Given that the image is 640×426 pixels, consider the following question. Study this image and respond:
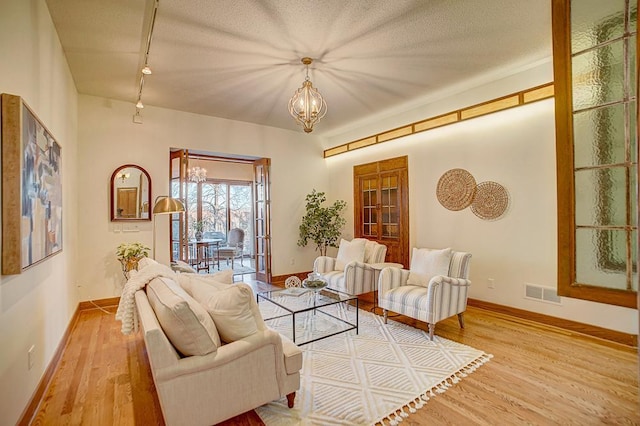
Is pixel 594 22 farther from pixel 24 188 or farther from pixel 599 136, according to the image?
pixel 24 188

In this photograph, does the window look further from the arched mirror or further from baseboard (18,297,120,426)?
the arched mirror

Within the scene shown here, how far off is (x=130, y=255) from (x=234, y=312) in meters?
3.12

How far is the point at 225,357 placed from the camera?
180 cm

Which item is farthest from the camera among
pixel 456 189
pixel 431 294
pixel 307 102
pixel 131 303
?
pixel 456 189

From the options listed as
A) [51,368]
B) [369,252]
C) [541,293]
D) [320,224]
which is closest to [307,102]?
→ [369,252]

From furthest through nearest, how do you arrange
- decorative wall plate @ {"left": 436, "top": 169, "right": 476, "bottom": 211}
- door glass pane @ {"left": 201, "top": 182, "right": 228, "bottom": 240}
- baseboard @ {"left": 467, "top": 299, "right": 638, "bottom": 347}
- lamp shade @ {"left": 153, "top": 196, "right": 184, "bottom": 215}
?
door glass pane @ {"left": 201, "top": 182, "right": 228, "bottom": 240}
decorative wall plate @ {"left": 436, "top": 169, "right": 476, "bottom": 211}
lamp shade @ {"left": 153, "top": 196, "right": 184, "bottom": 215}
baseboard @ {"left": 467, "top": 299, "right": 638, "bottom": 347}

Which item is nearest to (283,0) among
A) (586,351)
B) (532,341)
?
(532,341)

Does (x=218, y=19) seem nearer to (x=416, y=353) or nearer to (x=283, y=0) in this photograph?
(x=283, y=0)

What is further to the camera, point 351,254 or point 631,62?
point 351,254

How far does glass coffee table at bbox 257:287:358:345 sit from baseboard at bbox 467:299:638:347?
6.11ft

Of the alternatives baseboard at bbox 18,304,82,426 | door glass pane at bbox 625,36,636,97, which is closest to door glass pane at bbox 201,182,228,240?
baseboard at bbox 18,304,82,426

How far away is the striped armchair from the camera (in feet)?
10.5

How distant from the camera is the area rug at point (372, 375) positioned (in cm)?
204

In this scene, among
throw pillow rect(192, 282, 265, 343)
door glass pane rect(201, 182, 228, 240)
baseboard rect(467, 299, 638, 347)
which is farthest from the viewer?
door glass pane rect(201, 182, 228, 240)
